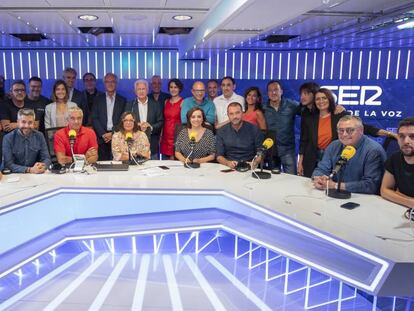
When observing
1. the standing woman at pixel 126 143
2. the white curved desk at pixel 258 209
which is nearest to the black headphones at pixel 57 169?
the white curved desk at pixel 258 209

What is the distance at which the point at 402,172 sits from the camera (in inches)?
96.2

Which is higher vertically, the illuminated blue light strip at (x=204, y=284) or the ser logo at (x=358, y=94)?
the ser logo at (x=358, y=94)

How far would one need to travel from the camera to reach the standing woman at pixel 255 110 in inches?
168

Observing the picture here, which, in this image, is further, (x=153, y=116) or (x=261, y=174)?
(x=153, y=116)

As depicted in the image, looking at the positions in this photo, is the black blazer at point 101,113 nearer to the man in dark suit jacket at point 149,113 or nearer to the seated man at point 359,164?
the man in dark suit jacket at point 149,113

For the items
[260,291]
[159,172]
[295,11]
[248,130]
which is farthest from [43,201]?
[295,11]

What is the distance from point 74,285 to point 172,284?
62 centimetres

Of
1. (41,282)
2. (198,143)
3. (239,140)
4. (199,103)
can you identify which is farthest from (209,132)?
(41,282)

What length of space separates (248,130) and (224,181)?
933 millimetres

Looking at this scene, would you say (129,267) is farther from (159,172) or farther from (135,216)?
(159,172)

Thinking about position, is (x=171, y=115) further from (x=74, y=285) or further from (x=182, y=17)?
(x=74, y=285)

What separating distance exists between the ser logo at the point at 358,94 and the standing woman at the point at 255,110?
239 centimetres

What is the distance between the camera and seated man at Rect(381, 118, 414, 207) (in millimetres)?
2373

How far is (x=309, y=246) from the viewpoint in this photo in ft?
6.52
